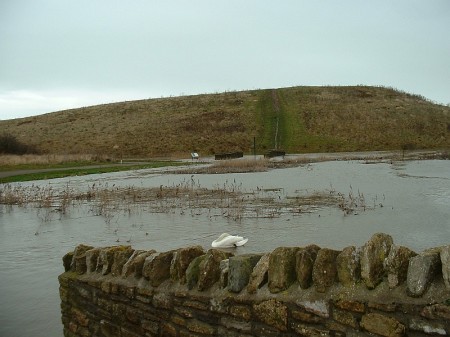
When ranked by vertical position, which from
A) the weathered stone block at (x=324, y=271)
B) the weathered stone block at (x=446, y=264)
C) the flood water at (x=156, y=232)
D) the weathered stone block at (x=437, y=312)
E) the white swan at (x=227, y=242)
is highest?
the weathered stone block at (x=446, y=264)

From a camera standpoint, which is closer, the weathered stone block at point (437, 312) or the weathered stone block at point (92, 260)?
the weathered stone block at point (437, 312)

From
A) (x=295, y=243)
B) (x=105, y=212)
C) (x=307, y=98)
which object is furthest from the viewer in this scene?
(x=307, y=98)

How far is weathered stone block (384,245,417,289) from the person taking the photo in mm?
3213

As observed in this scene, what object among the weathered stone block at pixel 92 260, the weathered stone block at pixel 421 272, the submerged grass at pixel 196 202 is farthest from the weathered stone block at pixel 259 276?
the submerged grass at pixel 196 202

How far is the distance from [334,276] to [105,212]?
1173 cm

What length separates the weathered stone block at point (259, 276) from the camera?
3.88m

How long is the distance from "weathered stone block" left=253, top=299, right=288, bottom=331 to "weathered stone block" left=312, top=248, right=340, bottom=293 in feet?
1.22

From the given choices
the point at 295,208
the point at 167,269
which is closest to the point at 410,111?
the point at 295,208

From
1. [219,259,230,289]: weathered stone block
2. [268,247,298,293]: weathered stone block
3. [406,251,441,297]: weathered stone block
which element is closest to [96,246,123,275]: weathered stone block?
[219,259,230,289]: weathered stone block

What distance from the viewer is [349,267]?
3428mm

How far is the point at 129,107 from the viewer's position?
82.6 meters

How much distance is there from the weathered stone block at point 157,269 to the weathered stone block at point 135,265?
0.38 ft

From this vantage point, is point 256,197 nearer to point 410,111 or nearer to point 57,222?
point 57,222

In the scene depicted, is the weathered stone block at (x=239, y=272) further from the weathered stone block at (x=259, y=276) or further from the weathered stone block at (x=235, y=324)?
the weathered stone block at (x=235, y=324)
